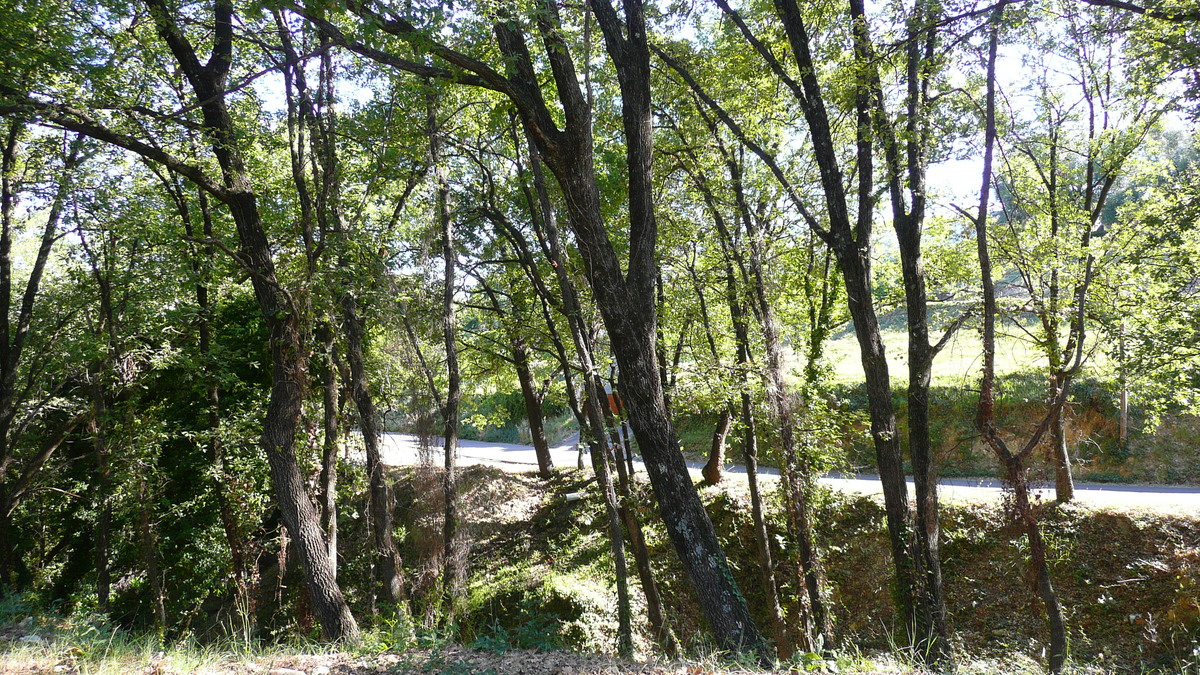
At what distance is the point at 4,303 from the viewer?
1080 cm

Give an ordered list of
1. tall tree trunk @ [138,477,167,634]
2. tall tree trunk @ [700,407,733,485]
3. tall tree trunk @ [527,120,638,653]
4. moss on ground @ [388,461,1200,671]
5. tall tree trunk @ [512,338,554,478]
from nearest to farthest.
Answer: tall tree trunk @ [527,120,638,653]
moss on ground @ [388,461,1200,671]
tall tree trunk @ [138,477,167,634]
tall tree trunk @ [700,407,733,485]
tall tree trunk @ [512,338,554,478]

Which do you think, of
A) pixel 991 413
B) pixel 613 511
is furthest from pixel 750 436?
pixel 991 413

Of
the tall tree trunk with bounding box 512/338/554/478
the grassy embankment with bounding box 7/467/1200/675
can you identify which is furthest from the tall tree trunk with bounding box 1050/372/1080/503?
the tall tree trunk with bounding box 512/338/554/478

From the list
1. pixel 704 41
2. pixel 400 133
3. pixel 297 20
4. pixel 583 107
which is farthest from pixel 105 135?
pixel 704 41

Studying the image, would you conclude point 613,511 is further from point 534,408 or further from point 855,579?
point 534,408

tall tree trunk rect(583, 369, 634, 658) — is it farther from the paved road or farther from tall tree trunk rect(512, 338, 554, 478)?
tall tree trunk rect(512, 338, 554, 478)

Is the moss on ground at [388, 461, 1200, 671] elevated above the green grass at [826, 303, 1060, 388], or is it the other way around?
the green grass at [826, 303, 1060, 388]

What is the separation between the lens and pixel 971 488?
14.7 m

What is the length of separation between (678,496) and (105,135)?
761cm

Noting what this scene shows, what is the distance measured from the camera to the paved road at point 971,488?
12.5 meters

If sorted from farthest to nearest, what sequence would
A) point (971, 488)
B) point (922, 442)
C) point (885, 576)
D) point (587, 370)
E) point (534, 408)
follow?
point (534, 408)
point (971, 488)
point (885, 576)
point (587, 370)
point (922, 442)

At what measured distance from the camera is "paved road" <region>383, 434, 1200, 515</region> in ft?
41.0

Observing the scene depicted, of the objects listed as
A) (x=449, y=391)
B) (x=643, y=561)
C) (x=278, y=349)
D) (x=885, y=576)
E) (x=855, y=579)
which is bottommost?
(x=855, y=579)

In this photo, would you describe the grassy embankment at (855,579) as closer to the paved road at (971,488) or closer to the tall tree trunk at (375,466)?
the paved road at (971,488)
